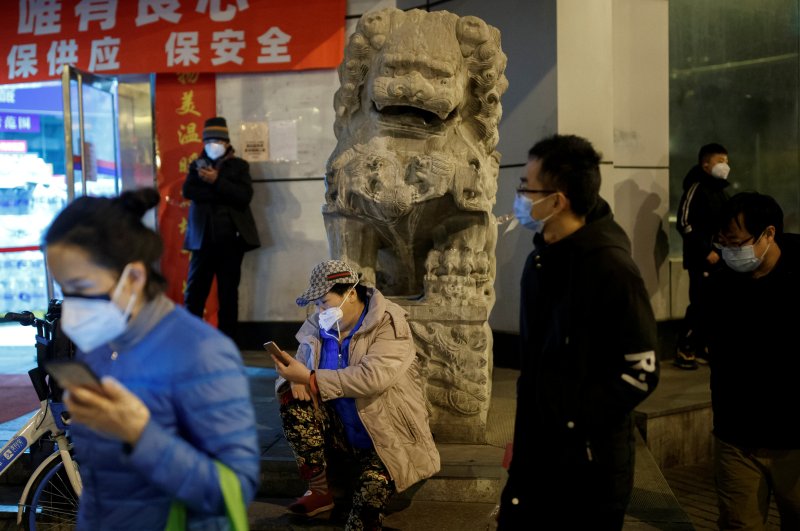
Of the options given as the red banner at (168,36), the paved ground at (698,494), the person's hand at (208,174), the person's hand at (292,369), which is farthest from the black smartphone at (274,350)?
the red banner at (168,36)

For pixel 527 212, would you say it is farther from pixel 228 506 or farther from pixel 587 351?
pixel 228 506

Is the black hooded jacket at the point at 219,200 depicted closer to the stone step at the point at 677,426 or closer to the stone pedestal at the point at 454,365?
the stone pedestal at the point at 454,365

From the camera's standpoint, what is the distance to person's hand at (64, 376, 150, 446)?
4.94 ft

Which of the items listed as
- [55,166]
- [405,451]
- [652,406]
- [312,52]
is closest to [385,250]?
[405,451]

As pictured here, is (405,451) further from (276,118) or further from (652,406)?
(276,118)

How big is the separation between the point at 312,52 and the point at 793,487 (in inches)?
212

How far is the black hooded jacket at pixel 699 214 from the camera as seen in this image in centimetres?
618

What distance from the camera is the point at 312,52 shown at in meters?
7.15

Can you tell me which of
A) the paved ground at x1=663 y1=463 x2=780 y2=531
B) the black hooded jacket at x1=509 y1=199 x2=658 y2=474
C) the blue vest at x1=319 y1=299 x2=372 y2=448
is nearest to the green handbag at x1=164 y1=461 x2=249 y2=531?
the black hooded jacket at x1=509 y1=199 x2=658 y2=474

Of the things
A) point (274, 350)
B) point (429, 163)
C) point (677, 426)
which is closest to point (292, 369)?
point (274, 350)

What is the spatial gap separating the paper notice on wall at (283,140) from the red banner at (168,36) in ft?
1.65

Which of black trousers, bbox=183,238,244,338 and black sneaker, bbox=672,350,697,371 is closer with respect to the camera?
black sneaker, bbox=672,350,697,371

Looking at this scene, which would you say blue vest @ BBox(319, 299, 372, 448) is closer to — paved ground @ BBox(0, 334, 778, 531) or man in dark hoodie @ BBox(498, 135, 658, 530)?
Answer: paved ground @ BBox(0, 334, 778, 531)

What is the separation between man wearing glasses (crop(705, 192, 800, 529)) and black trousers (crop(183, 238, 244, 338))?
4508 millimetres
